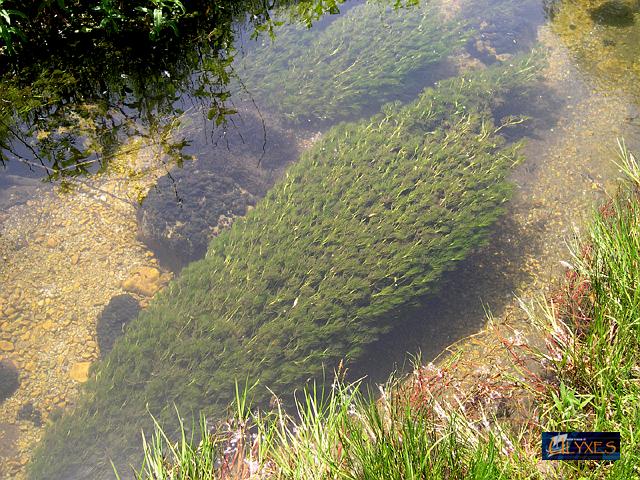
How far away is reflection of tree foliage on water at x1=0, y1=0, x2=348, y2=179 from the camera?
4.02 m

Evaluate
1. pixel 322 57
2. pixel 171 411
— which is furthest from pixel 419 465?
pixel 322 57

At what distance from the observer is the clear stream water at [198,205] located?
5.09 m

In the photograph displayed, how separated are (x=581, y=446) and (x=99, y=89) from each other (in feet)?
15.7

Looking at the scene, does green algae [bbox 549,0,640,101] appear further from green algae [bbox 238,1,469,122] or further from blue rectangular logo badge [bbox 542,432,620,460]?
blue rectangular logo badge [bbox 542,432,620,460]

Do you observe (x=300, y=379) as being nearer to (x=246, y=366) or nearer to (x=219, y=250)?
(x=246, y=366)

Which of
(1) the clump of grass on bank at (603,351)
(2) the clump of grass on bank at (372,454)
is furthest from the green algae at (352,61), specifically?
(2) the clump of grass on bank at (372,454)

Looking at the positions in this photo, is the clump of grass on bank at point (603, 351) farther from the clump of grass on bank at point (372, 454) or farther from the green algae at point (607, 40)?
the green algae at point (607, 40)

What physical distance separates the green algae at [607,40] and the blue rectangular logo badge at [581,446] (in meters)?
5.43

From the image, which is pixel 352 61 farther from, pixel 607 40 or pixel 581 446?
pixel 581 446

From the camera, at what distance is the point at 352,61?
9617 mm

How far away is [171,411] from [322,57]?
7.96 meters

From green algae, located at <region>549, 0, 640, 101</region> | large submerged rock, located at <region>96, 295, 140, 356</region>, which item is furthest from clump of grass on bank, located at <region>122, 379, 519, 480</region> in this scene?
green algae, located at <region>549, 0, 640, 101</region>

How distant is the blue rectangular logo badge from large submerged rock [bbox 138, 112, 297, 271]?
5563mm

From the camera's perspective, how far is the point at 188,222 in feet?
22.6
